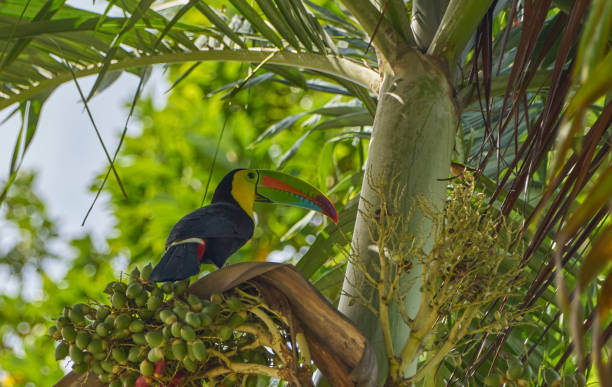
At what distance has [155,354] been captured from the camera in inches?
35.1

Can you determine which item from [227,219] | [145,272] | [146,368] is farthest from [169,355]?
[227,219]

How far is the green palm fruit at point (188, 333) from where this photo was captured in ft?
2.84

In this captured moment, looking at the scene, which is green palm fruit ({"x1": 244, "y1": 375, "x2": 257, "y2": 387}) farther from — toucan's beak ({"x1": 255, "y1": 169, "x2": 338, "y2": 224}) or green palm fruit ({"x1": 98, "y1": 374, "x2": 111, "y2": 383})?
toucan's beak ({"x1": 255, "y1": 169, "x2": 338, "y2": 224})

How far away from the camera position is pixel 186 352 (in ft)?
2.95

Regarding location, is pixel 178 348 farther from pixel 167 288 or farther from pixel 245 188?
pixel 245 188

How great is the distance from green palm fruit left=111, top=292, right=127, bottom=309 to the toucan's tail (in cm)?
9

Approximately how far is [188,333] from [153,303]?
10cm

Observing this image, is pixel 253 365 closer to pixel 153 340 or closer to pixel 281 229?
pixel 153 340

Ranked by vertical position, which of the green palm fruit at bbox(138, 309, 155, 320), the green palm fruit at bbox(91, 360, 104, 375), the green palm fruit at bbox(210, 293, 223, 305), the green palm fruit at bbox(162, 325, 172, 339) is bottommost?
the green palm fruit at bbox(91, 360, 104, 375)

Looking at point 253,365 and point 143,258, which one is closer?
point 253,365

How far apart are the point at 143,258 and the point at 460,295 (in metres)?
3.75

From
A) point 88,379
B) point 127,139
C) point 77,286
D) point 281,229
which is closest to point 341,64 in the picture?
point 88,379

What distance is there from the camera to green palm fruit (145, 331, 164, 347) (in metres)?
0.89

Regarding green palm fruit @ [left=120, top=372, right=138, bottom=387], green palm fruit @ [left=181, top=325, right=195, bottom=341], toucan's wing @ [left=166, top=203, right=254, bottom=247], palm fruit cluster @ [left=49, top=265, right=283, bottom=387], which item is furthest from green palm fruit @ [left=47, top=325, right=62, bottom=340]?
toucan's wing @ [left=166, top=203, right=254, bottom=247]
